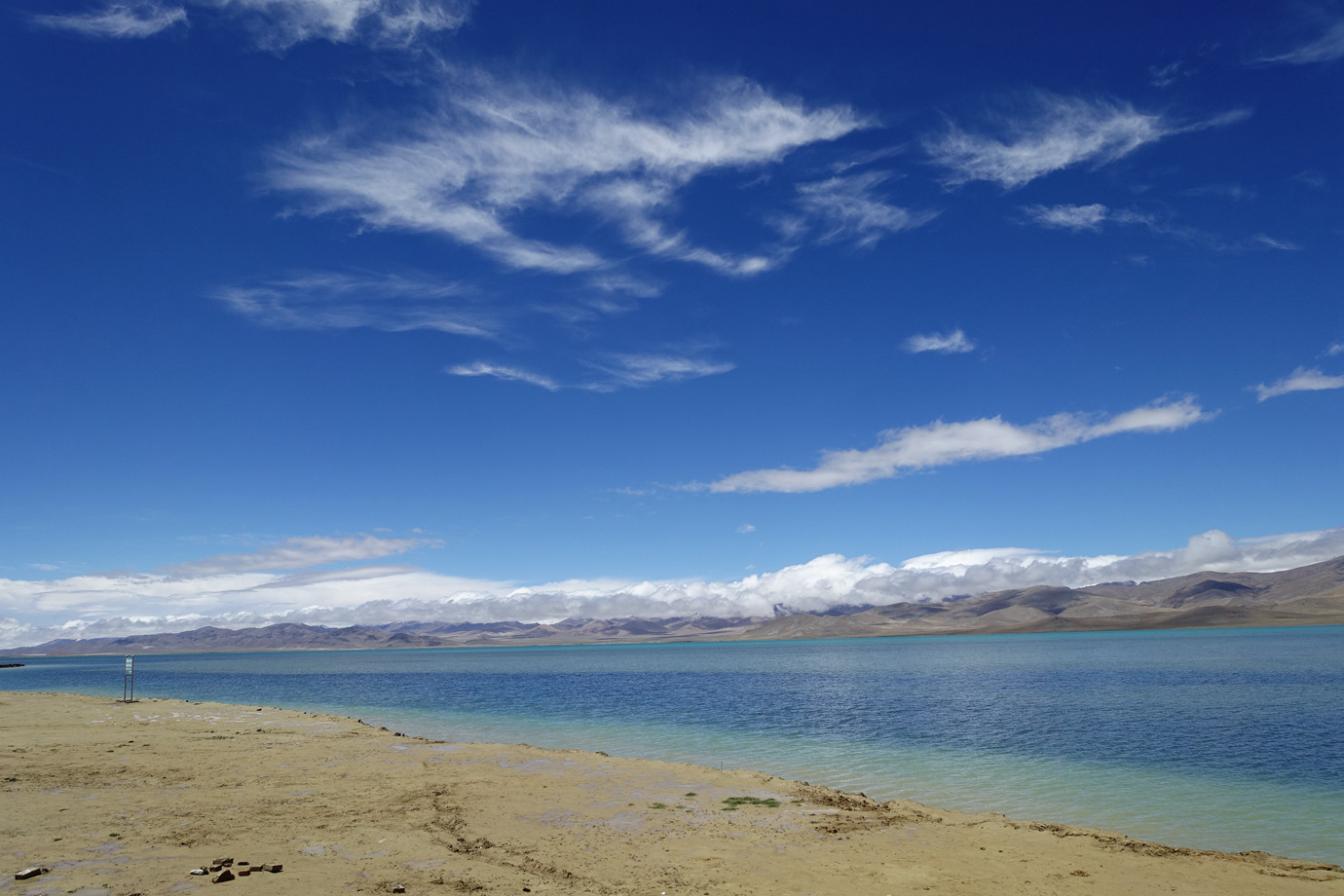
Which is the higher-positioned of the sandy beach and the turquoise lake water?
the sandy beach

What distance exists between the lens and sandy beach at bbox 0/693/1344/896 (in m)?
13.0

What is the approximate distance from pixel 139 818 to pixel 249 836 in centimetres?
357

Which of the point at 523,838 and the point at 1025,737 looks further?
the point at 1025,737

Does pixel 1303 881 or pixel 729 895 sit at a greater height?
pixel 729 895

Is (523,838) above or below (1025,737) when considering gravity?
above

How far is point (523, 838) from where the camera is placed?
52.9 ft

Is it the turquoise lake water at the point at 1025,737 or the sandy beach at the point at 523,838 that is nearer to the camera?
the sandy beach at the point at 523,838

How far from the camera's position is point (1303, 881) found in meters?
14.1

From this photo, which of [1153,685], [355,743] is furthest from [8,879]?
[1153,685]

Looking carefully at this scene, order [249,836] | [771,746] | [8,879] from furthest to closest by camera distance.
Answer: [771,746], [249,836], [8,879]

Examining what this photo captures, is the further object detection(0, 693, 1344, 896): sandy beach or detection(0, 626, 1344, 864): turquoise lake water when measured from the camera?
detection(0, 626, 1344, 864): turquoise lake water

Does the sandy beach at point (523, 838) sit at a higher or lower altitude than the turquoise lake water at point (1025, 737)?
higher

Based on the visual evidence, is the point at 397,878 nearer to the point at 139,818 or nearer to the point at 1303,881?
the point at 139,818

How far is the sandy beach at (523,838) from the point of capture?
1302 cm
